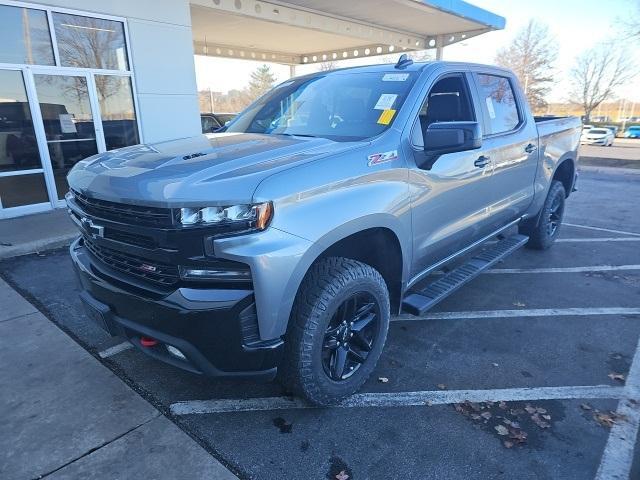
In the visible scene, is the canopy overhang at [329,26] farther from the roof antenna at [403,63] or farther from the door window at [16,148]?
the roof antenna at [403,63]

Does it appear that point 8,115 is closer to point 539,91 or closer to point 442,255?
point 442,255

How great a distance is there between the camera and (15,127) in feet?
24.3

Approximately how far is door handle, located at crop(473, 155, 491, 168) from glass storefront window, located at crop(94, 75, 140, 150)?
24.4 feet

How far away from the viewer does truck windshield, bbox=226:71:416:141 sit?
3.03 meters

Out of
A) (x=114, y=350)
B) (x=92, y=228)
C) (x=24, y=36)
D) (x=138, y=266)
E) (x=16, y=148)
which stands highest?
(x=24, y=36)

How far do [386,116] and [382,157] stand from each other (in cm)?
45

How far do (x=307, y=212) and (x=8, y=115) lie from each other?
7.49 metres

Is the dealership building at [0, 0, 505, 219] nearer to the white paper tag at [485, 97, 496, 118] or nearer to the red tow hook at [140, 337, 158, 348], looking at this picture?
Result: the red tow hook at [140, 337, 158, 348]

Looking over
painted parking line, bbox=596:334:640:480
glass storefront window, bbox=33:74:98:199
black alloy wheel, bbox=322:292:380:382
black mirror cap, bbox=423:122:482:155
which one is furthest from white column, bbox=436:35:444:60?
black alloy wheel, bbox=322:292:380:382

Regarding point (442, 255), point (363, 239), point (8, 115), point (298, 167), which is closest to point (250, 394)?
point (363, 239)

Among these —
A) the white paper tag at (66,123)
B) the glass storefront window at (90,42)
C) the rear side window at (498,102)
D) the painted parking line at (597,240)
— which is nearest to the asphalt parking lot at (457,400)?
the rear side window at (498,102)

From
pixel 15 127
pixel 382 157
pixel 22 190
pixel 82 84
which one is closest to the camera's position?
pixel 382 157

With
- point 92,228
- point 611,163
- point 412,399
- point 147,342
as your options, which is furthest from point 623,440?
point 611,163

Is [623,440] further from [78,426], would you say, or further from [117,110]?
[117,110]
